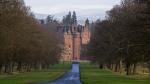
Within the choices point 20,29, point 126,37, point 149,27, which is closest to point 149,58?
point 126,37

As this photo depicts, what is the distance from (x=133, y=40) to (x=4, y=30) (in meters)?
16.4

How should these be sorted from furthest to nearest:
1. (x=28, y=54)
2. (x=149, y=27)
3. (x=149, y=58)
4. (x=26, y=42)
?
(x=28, y=54)
(x=26, y=42)
(x=149, y=58)
(x=149, y=27)

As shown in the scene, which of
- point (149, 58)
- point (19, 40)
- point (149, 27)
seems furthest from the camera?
point (19, 40)

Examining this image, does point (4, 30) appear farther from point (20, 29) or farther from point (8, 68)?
point (8, 68)

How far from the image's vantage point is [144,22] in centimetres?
5622

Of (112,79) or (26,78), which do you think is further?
(26,78)

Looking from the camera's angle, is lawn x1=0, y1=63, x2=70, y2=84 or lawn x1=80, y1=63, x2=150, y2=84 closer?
lawn x1=80, y1=63, x2=150, y2=84

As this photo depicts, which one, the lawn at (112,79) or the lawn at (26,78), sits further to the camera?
the lawn at (26,78)

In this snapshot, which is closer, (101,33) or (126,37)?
(126,37)

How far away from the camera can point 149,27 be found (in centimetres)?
5594

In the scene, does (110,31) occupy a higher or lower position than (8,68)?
higher

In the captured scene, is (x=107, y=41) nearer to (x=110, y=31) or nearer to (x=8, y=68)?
(x=110, y=31)

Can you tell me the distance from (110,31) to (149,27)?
37.6 metres

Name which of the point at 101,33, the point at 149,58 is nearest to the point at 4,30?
the point at 149,58
